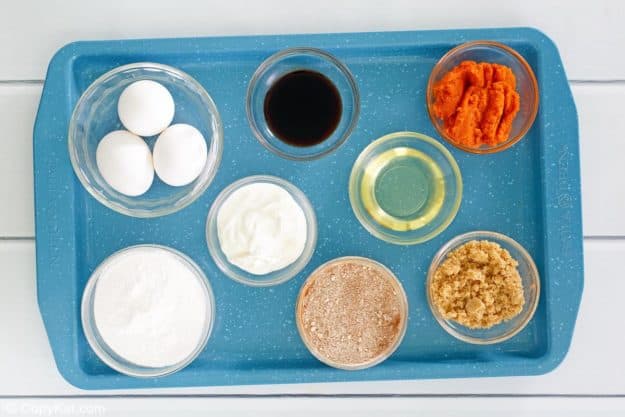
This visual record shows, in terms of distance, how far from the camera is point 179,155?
807 mm

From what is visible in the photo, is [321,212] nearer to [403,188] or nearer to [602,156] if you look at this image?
[403,188]

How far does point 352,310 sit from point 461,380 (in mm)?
228

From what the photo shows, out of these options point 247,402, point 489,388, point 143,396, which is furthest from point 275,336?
point 489,388

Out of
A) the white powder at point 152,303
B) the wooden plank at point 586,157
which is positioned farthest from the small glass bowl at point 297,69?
the wooden plank at point 586,157

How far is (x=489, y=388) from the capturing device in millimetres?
927

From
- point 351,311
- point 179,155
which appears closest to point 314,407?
point 351,311

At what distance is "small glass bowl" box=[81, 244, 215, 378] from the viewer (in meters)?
0.85

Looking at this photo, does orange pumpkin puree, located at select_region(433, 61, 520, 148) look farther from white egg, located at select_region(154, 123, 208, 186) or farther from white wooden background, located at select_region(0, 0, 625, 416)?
white egg, located at select_region(154, 123, 208, 186)

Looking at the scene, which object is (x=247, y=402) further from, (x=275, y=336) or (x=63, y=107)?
(x=63, y=107)

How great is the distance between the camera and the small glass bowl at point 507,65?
0.84 m

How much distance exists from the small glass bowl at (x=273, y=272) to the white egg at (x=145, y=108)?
0.45 feet

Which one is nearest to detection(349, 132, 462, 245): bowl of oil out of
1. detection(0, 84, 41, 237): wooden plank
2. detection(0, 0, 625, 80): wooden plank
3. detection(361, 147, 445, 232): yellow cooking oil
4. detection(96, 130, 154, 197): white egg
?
detection(361, 147, 445, 232): yellow cooking oil

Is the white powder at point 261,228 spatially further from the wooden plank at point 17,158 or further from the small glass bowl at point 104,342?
the wooden plank at point 17,158

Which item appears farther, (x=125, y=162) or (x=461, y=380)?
(x=461, y=380)
